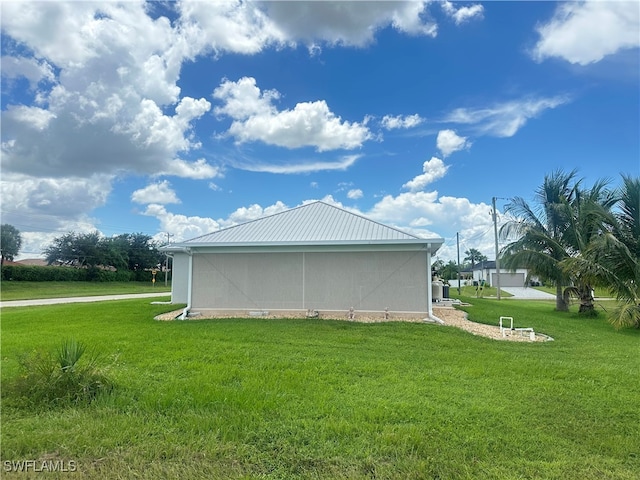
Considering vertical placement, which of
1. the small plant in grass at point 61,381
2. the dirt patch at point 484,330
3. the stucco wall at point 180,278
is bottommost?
the dirt patch at point 484,330

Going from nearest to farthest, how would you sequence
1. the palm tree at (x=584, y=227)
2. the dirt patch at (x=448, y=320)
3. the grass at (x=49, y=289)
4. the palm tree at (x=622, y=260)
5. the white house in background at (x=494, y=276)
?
the dirt patch at (x=448, y=320) → the palm tree at (x=622, y=260) → the palm tree at (x=584, y=227) → the grass at (x=49, y=289) → the white house in background at (x=494, y=276)

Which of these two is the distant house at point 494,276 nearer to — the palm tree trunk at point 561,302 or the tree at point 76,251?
the palm tree trunk at point 561,302

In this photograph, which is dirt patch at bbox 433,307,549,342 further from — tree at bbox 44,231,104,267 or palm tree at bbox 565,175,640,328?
tree at bbox 44,231,104,267

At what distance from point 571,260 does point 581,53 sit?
24.2 ft

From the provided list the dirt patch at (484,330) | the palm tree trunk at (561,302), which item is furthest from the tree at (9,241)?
the palm tree trunk at (561,302)

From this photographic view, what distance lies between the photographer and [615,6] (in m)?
9.29

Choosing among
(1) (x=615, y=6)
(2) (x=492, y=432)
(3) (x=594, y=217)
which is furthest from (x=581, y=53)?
(2) (x=492, y=432)

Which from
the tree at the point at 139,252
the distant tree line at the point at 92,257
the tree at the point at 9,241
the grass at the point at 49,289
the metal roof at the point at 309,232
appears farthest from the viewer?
the tree at the point at 139,252

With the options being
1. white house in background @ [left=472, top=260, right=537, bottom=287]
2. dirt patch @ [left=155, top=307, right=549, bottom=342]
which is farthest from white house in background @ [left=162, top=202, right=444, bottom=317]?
white house in background @ [left=472, top=260, right=537, bottom=287]

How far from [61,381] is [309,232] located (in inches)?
366

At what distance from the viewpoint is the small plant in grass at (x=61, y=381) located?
449 cm

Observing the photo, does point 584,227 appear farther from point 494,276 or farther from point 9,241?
point 9,241

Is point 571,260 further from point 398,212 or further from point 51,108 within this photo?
point 51,108

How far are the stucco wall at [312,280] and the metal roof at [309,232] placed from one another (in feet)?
1.80
